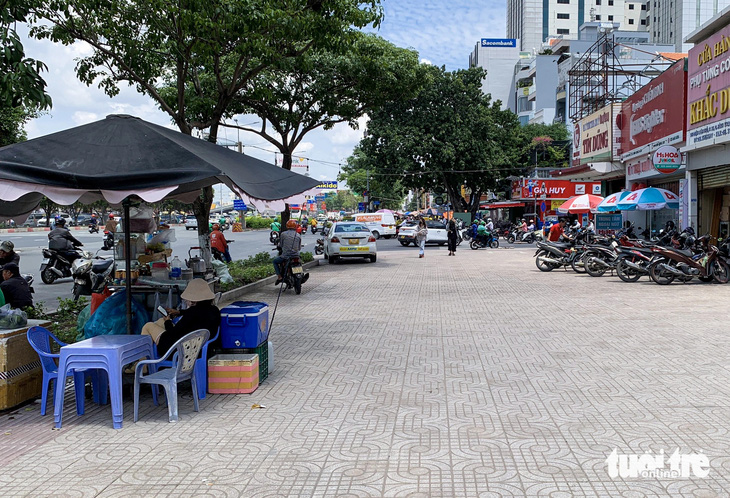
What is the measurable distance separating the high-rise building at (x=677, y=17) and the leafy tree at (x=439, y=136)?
4837 centimetres

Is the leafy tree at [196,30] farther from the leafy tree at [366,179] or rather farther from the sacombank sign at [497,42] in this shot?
the sacombank sign at [497,42]

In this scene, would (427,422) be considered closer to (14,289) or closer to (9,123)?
(14,289)

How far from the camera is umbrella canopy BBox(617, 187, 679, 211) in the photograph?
1981cm

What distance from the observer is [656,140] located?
22359mm

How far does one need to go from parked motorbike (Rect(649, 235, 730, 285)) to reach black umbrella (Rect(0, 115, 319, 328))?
1185 cm

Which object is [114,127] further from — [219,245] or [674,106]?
[674,106]

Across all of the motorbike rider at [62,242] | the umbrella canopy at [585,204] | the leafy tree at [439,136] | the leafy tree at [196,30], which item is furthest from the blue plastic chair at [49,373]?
the leafy tree at [439,136]

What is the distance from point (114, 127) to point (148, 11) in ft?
22.8

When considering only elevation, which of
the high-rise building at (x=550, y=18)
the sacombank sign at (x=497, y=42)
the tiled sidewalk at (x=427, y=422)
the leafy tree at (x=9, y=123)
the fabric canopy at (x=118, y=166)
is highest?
the high-rise building at (x=550, y=18)

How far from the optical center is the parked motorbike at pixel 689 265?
15070 mm

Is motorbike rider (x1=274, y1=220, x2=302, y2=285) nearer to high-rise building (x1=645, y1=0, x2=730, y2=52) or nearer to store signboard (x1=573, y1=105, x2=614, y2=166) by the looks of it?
store signboard (x1=573, y1=105, x2=614, y2=166)

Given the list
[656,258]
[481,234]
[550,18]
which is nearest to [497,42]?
[550,18]

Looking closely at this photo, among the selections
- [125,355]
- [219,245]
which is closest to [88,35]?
[219,245]

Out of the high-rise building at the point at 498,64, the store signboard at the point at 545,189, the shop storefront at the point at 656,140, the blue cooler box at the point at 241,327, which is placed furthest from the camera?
the high-rise building at the point at 498,64
